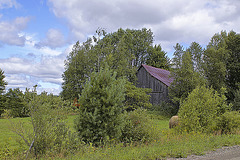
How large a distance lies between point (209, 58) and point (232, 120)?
2095 cm

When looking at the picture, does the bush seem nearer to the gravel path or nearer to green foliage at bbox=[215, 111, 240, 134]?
the gravel path

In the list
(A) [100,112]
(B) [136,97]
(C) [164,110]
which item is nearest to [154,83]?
A: (C) [164,110]

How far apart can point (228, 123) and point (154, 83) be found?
20659 millimetres

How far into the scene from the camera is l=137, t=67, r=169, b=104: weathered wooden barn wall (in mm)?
31547

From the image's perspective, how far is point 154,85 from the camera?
110 ft

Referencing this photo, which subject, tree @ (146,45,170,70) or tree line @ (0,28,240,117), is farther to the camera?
tree @ (146,45,170,70)

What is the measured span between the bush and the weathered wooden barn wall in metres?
21.4

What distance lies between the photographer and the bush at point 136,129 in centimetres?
976

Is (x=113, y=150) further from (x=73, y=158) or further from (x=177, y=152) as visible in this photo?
(x=177, y=152)

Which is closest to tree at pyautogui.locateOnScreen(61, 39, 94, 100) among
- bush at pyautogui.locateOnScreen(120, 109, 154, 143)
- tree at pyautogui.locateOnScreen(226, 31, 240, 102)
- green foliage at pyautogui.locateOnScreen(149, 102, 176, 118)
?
green foliage at pyautogui.locateOnScreen(149, 102, 176, 118)

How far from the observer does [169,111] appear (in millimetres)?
27797

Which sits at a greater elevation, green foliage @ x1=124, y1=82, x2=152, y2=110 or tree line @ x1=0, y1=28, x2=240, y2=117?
tree line @ x1=0, y1=28, x2=240, y2=117

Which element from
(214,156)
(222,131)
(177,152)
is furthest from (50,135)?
(222,131)

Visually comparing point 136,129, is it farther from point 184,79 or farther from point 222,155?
point 184,79
